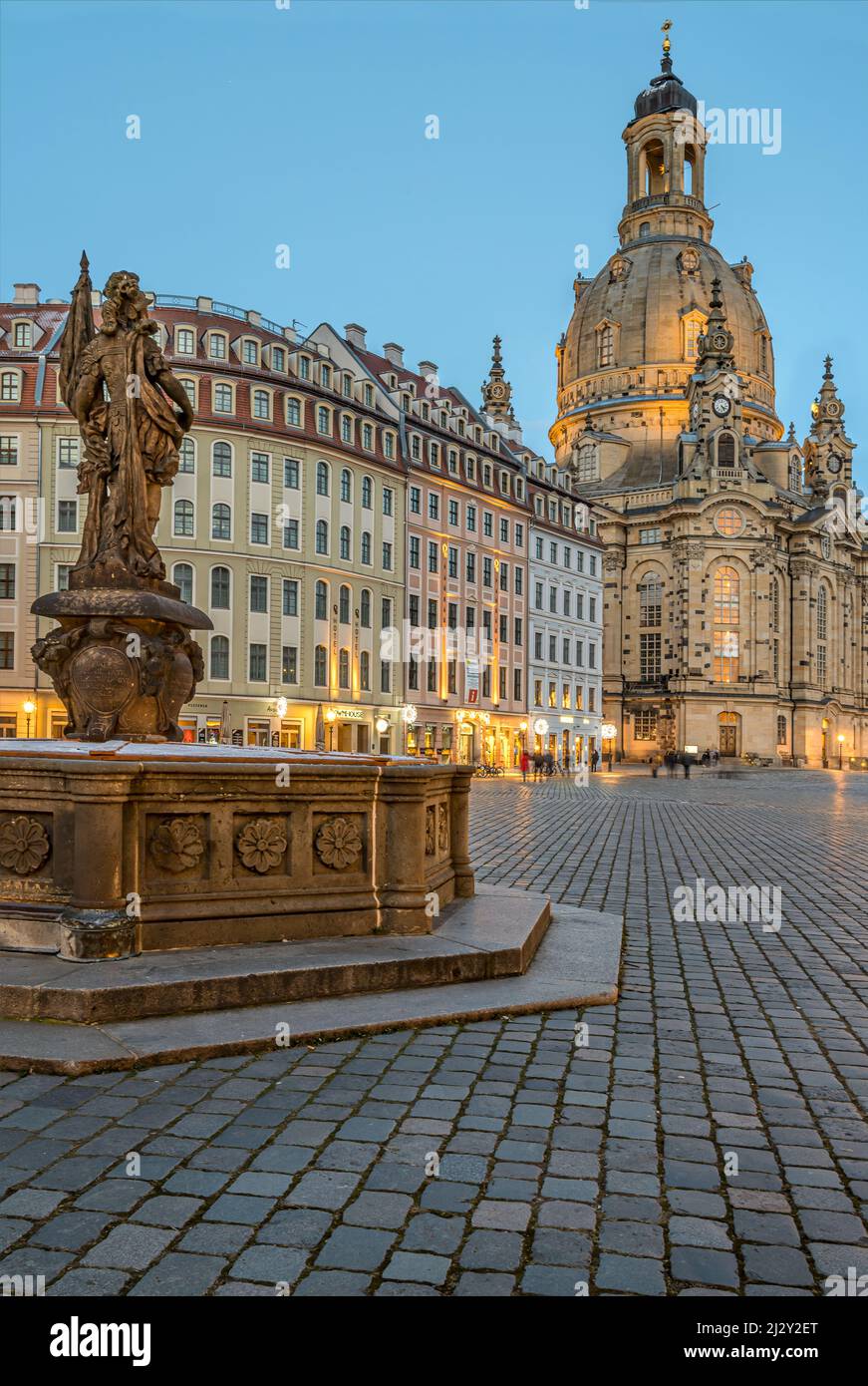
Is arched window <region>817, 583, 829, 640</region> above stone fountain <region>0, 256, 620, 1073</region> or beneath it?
above

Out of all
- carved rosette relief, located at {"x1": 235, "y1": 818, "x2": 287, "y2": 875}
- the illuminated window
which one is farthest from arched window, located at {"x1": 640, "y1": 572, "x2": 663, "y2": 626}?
carved rosette relief, located at {"x1": 235, "y1": 818, "x2": 287, "y2": 875}

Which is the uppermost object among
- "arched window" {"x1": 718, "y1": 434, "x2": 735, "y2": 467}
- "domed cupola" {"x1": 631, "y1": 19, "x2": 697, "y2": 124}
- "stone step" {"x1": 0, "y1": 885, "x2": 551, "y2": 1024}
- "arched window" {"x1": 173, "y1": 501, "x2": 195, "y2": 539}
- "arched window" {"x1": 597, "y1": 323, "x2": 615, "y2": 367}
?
"domed cupola" {"x1": 631, "y1": 19, "x2": 697, "y2": 124}

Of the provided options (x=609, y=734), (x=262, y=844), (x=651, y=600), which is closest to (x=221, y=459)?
(x=609, y=734)

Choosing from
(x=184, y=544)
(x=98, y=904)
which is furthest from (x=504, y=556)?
(x=98, y=904)

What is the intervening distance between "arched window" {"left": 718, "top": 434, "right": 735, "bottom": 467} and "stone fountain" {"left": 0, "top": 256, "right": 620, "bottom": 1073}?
91457mm

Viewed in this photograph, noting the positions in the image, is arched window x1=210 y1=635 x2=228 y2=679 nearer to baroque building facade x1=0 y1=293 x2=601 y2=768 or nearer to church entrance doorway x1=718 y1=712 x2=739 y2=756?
baroque building facade x1=0 y1=293 x2=601 y2=768

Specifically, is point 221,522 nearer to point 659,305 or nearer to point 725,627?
point 725,627

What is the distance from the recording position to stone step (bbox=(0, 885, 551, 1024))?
592 cm

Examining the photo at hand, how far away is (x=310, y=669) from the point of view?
49000mm

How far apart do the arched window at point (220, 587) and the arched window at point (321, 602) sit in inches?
172

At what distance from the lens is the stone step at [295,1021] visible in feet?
17.7

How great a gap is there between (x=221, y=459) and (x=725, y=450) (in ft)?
196

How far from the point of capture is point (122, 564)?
1030cm
